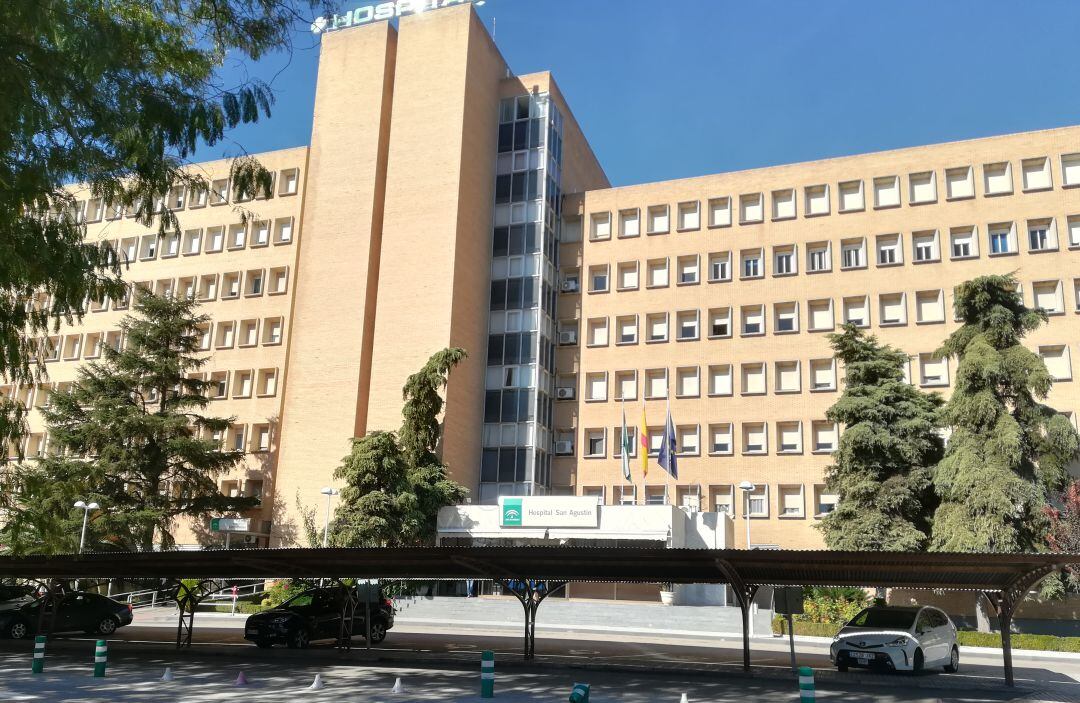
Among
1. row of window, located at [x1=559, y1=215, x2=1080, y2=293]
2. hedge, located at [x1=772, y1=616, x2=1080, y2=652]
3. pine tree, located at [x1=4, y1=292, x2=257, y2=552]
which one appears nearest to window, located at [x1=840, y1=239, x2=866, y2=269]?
row of window, located at [x1=559, y1=215, x2=1080, y2=293]

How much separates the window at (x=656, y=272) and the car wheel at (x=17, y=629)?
34735mm

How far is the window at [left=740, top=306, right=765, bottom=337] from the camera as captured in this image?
49344mm

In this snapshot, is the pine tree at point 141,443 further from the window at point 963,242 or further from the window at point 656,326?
the window at point 963,242

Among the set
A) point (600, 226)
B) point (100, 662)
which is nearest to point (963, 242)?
point (600, 226)

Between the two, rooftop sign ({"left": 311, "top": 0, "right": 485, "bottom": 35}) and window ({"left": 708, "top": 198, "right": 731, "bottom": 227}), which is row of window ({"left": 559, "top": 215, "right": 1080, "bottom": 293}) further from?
rooftop sign ({"left": 311, "top": 0, "right": 485, "bottom": 35})

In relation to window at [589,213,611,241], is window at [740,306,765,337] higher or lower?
Answer: lower

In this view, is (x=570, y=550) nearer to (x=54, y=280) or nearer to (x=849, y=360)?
(x=54, y=280)

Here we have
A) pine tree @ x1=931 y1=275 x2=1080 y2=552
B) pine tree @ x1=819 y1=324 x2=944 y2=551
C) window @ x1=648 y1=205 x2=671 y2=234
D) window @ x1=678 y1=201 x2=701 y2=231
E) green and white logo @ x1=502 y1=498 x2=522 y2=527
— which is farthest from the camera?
window @ x1=648 y1=205 x2=671 y2=234

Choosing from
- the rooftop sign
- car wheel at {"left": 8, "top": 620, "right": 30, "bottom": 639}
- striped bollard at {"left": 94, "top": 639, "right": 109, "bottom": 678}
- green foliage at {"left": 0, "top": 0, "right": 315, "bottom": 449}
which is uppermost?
the rooftop sign

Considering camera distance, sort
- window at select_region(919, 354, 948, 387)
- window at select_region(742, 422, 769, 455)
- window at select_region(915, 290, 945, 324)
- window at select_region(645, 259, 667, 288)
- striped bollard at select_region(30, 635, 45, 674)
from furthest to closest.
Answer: window at select_region(645, 259, 667, 288) < window at select_region(742, 422, 769, 455) < window at select_region(915, 290, 945, 324) < window at select_region(919, 354, 948, 387) < striped bollard at select_region(30, 635, 45, 674)

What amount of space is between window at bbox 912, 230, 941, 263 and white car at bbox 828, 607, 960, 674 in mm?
29855

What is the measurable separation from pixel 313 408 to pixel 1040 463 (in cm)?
3315

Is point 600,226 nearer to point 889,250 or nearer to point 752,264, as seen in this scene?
point 752,264

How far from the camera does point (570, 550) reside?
18391mm
